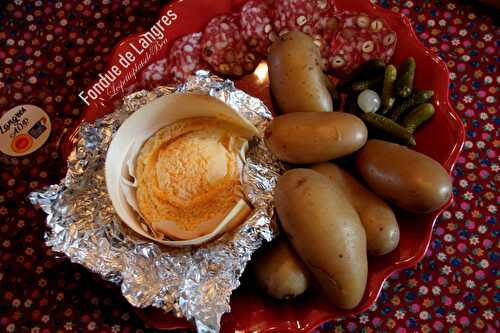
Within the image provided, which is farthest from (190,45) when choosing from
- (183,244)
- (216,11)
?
(183,244)

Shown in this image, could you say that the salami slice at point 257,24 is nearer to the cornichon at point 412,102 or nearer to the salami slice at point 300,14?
the salami slice at point 300,14

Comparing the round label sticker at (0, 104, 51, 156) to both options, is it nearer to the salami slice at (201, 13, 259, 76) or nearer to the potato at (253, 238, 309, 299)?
the salami slice at (201, 13, 259, 76)

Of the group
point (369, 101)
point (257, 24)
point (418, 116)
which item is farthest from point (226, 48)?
point (418, 116)

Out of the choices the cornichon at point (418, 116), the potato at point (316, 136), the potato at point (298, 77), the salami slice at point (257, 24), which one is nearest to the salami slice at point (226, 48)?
the salami slice at point (257, 24)

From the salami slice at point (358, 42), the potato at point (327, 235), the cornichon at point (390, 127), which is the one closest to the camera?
the potato at point (327, 235)

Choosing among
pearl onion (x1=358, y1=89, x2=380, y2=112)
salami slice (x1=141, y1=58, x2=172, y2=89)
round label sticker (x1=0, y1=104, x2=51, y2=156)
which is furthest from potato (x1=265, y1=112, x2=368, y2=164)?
round label sticker (x1=0, y1=104, x2=51, y2=156)

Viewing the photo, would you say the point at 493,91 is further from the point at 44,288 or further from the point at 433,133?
the point at 44,288
